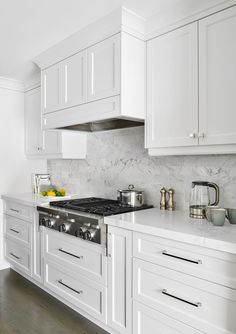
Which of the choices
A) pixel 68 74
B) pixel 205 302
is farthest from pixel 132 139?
pixel 205 302

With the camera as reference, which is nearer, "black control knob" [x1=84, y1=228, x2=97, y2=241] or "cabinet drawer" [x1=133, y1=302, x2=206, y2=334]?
"cabinet drawer" [x1=133, y1=302, x2=206, y2=334]

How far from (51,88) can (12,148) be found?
131cm

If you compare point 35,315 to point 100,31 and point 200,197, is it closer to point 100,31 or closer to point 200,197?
point 200,197

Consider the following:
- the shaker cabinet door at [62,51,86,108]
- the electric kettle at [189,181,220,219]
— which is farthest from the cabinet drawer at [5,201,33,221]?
the electric kettle at [189,181,220,219]

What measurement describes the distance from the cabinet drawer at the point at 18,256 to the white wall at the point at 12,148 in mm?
151

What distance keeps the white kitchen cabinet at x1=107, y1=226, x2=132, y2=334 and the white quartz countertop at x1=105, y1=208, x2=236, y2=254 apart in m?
0.09

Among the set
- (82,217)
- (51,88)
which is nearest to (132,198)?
A: (82,217)

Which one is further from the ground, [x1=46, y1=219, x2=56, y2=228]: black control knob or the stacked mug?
the stacked mug

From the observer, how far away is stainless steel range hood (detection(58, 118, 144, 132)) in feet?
8.81

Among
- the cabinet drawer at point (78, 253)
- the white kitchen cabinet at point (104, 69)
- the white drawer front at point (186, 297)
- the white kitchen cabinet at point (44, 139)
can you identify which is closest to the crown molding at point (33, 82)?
the white kitchen cabinet at point (44, 139)

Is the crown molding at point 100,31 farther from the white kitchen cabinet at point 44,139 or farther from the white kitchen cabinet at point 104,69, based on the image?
the white kitchen cabinet at point 44,139

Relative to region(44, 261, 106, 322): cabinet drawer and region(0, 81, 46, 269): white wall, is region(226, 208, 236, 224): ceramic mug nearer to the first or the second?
region(44, 261, 106, 322): cabinet drawer

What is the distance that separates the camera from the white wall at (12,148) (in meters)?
3.71

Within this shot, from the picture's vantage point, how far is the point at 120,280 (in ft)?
6.70
